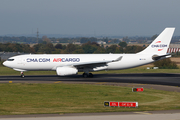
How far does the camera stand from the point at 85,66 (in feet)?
134

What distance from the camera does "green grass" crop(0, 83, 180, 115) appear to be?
63.3ft

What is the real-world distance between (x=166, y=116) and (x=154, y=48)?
29.1 meters

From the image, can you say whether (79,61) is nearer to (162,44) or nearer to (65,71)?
(65,71)

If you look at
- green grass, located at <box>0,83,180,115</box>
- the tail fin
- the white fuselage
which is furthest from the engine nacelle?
the tail fin

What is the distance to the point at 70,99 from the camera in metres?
23.8

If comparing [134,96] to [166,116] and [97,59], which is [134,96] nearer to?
[166,116]

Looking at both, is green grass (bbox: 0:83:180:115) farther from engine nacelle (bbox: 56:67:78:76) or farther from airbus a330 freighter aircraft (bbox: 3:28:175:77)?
airbus a330 freighter aircraft (bbox: 3:28:175:77)

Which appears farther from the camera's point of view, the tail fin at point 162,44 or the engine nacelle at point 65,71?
the tail fin at point 162,44

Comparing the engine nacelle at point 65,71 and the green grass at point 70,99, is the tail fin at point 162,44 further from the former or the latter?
the green grass at point 70,99

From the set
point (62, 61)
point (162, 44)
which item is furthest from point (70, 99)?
point (162, 44)

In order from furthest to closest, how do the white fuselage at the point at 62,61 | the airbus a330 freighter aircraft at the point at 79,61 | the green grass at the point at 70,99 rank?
the white fuselage at the point at 62,61, the airbus a330 freighter aircraft at the point at 79,61, the green grass at the point at 70,99

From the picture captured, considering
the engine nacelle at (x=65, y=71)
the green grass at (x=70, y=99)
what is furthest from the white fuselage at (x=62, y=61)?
the green grass at (x=70, y=99)

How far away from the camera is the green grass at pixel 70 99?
63.3 feet

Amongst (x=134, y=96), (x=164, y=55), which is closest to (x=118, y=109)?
(x=134, y=96)
